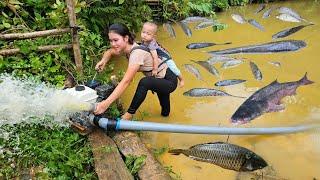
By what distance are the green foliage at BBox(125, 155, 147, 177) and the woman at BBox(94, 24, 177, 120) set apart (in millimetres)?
591

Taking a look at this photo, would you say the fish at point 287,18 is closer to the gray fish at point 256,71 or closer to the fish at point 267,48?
the fish at point 267,48

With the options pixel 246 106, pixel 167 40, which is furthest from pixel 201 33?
pixel 246 106

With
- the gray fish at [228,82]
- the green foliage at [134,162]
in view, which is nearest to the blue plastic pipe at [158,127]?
the green foliage at [134,162]

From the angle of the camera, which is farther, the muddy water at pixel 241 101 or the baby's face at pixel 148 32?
the baby's face at pixel 148 32

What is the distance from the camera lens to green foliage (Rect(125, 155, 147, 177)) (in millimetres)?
3844

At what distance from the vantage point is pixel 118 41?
173 inches

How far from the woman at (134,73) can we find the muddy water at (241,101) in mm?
516

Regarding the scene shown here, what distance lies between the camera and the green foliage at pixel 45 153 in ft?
12.2

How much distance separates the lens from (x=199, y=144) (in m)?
4.56

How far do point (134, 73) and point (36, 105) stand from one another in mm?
1033

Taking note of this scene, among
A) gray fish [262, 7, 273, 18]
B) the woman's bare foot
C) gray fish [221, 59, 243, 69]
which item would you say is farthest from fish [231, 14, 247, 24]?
the woman's bare foot

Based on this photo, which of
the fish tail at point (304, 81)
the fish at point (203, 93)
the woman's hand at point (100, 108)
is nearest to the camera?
the woman's hand at point (100, 108)

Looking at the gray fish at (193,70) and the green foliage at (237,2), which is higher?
the green foliage at (237,2)

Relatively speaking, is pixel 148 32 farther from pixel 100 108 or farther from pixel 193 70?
pixel 193 70
